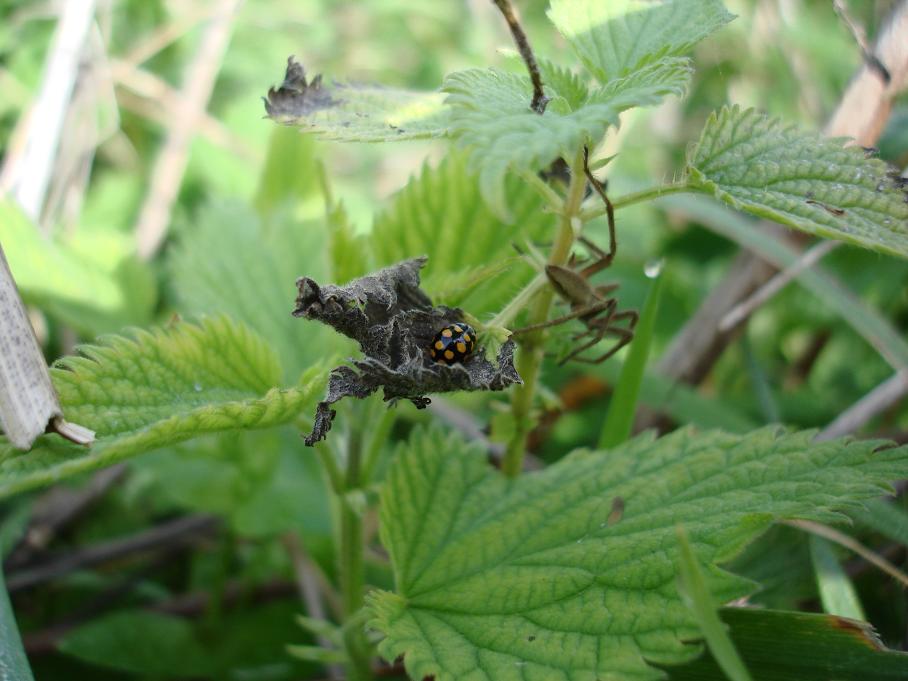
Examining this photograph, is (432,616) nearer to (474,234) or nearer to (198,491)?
(474,234)

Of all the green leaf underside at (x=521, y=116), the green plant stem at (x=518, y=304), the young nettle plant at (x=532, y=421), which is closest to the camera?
the green leaf underside at (x=521, y=116)

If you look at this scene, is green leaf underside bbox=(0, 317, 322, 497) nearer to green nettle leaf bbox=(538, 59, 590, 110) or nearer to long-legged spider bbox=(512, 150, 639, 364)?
long-legged spider bbox=(512, 150, 639, 364)

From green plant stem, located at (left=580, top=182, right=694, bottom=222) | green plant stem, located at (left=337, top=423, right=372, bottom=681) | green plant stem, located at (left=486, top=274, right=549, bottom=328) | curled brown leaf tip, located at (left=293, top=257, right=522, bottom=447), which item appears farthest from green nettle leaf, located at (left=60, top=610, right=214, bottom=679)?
green plant stem, located at (left=580, top=182, right=694, bottom=222)

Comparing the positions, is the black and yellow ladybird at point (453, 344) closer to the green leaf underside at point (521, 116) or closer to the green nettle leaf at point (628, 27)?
the green leaf underside at point (521, 116)

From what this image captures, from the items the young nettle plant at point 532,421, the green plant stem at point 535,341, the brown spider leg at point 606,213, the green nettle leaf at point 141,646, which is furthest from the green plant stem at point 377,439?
the green nettle leaf at point 141,646

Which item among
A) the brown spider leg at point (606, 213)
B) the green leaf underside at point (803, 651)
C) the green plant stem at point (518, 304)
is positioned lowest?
the green leaf underside at point (803, 651)

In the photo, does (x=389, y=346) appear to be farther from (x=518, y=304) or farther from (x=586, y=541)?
(x=586, y=541)
